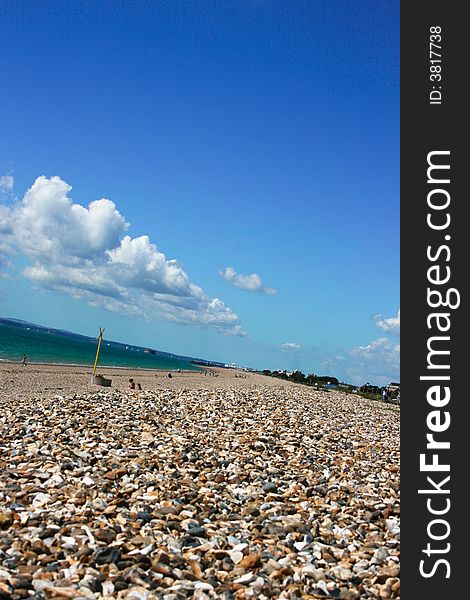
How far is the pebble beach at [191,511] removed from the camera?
5590 mm

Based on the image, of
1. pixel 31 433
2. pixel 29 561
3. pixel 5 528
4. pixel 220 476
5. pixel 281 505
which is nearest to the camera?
pixel 29 561

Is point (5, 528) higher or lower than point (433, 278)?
lower

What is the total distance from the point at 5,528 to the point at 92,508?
1129 millimetres

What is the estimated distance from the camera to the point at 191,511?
7.43 metres

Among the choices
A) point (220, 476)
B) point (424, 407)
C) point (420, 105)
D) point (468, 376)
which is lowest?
point (220, 476)

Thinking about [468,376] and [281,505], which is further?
[281,505]

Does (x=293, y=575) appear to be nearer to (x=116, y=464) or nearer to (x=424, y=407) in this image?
(x=424, y=407)

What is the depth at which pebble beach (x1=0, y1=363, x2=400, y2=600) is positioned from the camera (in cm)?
559

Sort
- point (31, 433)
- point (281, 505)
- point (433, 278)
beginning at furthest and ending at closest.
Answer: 1. point (31, 433)
2. point (281, 505)
3. point (433, 278)

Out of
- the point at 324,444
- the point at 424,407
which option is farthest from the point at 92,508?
the point at 324,444

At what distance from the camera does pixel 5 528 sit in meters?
6.66

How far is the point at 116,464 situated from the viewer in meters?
9.25

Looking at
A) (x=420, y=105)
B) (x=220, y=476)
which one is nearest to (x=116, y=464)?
(x=220, y=476)

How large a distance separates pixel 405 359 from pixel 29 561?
489 cm
